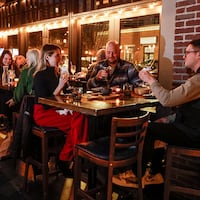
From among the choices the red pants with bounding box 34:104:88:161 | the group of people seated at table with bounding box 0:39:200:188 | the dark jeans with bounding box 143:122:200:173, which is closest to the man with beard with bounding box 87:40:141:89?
the group of people seated at table with bounding box 0:39:200:188

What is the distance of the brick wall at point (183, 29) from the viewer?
107 inches

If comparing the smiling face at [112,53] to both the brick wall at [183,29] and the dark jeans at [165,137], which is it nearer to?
the brick wall at [183,29]

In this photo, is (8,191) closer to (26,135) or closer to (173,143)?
(26,135)

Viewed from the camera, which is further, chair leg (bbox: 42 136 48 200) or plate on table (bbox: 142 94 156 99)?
plate on table (bbox: 142 94 156 99)

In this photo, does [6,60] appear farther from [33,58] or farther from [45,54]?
[45,54]

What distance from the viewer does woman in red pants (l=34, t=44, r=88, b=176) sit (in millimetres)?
2496

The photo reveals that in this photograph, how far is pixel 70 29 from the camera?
17.9 ft

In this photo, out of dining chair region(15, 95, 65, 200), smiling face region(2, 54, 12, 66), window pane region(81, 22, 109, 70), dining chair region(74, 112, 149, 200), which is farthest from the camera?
window pane region(81, 22, 109, 70)

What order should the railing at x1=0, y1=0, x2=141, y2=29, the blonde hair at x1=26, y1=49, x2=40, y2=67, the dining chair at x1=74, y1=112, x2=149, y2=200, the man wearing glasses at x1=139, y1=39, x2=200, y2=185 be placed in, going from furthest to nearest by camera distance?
1. the railing at x1=0, y1=0, x2=141, y2=29
2. the blonde hair at x1=26, y1=49, x2=40, y2=67
3. the man wearing glasses at x1=139, y1=39, x2=200, y2=185
4. the dining chair at x1=74, y1=112, x2=149, y2=200

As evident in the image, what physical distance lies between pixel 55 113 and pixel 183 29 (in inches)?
61.8

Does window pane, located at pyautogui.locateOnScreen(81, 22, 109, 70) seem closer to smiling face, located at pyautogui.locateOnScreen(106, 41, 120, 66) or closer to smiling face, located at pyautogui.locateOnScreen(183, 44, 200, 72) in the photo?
smiling face, located at pyautogui.locateOnScreen(106, 41, 120, 66)

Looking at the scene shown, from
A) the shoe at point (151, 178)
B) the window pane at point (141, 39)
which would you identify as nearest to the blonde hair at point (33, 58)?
the window pane at point (141, 39)

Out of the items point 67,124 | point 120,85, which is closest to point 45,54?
point 67,124

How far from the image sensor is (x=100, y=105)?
219 centimetres
